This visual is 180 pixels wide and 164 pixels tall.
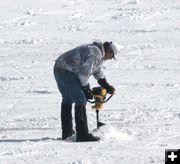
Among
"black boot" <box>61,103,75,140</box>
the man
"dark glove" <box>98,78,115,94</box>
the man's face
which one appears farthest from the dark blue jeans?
"dark glove" <box>98,78,115,94</box>

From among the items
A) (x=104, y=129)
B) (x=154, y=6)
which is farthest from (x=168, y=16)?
(x=104, y=129)

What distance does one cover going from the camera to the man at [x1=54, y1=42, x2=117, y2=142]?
27.9ft

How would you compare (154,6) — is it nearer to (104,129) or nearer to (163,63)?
(163,63)

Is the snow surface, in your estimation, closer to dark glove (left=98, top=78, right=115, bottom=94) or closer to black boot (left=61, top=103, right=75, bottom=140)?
black boot (left=61, top=103, right=75, bottom=140)

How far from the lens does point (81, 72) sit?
8516 mm

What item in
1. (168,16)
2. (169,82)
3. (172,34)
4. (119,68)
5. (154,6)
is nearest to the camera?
(169,82)

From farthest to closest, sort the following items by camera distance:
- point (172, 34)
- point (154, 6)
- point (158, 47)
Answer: point (154, 6), point (172, 34), point (158, 47)

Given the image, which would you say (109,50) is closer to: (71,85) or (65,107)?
(71,85)

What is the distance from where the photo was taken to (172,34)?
2202cm

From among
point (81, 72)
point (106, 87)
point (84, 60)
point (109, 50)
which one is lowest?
point (106, 87)

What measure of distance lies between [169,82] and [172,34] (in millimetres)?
7721

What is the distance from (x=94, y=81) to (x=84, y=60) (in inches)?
244

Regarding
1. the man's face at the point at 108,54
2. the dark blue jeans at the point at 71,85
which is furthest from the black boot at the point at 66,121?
the man's face at the point at 108,54

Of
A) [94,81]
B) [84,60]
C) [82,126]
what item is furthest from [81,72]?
[94,81]
